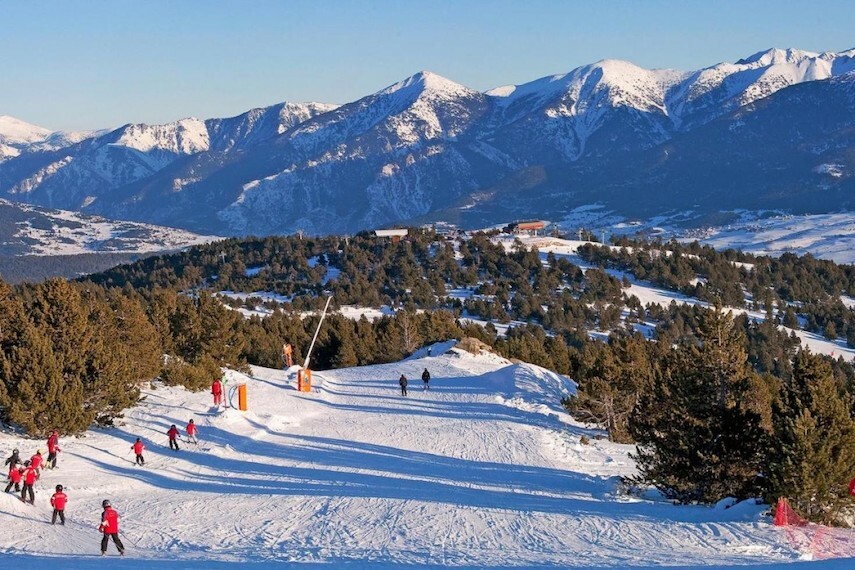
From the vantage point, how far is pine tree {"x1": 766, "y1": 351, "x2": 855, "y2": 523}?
22.3m

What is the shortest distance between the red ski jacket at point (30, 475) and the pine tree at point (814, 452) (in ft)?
62.7

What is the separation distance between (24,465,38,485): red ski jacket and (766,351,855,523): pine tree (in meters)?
19.1

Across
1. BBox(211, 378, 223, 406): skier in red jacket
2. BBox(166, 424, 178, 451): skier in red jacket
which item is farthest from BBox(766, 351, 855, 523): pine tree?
BBox(211, 378, 223, 406): skier in red jacket

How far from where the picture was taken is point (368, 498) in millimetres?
26516

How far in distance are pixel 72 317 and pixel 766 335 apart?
79848 mm

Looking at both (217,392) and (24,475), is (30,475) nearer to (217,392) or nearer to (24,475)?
(24,475)

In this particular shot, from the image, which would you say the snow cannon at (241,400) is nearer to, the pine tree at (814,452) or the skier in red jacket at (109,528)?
the skier in red jacket at (109,528)

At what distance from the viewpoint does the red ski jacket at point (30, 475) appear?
24.9 meters

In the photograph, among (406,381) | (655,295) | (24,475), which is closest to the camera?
(24,475)

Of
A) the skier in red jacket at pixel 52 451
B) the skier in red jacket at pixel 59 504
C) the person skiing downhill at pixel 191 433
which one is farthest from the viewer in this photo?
the person skiing downhill at pixel 191 433

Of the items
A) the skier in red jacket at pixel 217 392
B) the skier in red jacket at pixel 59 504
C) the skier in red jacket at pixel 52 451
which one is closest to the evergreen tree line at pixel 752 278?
the skier in red jacket at pixel 217 392

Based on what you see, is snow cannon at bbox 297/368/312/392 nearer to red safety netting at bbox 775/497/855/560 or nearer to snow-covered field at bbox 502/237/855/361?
red safety netting at bbox 775/497/855/560

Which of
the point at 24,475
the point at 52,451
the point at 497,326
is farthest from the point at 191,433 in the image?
the point at 497,326

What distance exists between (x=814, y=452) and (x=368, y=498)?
11.9 metres
